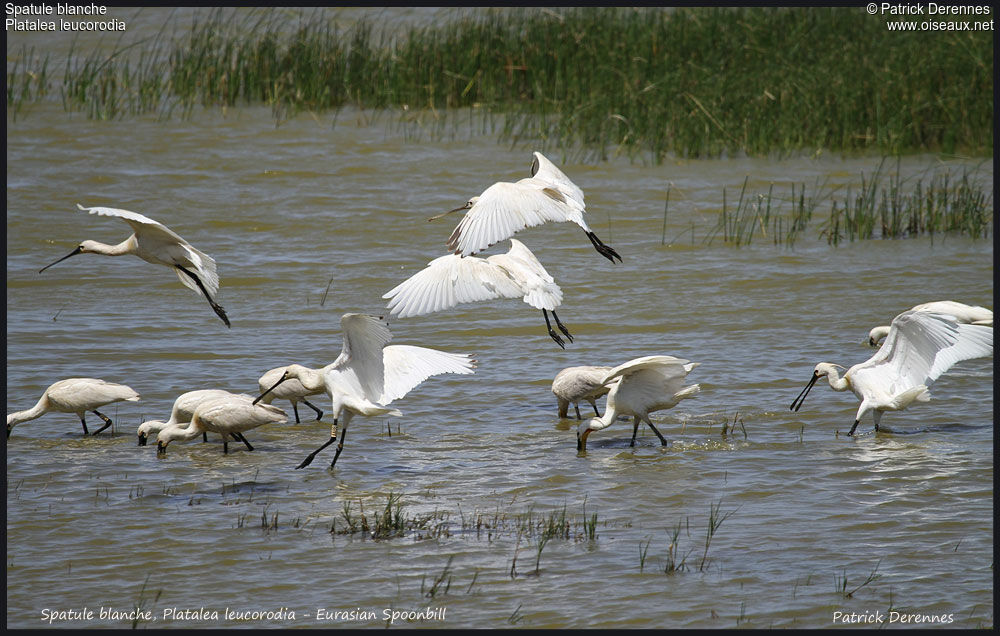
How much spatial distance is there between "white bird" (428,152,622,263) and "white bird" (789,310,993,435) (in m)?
1.82

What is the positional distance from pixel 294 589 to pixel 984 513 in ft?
10.2

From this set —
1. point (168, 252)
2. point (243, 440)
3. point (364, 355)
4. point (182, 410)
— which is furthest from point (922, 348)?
point (168, 252)

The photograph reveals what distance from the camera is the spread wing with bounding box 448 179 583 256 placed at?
22.9ft

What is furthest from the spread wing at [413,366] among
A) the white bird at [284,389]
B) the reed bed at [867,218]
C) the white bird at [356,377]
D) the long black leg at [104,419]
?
the reed bed at [867,218]

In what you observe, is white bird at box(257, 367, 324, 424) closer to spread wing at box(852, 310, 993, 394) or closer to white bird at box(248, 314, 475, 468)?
white bird at box(248, 314, 475, 468)

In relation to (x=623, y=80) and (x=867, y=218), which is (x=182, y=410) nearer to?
(x=867, y=218)

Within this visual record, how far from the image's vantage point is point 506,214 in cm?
723

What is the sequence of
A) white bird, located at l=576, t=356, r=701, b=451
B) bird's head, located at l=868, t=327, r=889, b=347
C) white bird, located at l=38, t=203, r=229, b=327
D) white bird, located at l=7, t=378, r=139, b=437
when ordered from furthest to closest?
bird's head, located at l=868, t=327, r=889, b=347
white bird, located at l=38, t=203, r=229, b=327
white bird, located at l=7, t=378, r=139, b=437
white bird, located at l=576, t=356, r=701, b=451

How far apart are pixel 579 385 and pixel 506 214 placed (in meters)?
1.08

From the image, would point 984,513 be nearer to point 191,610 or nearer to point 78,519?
point 191,610

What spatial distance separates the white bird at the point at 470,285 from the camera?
7355 millimetres

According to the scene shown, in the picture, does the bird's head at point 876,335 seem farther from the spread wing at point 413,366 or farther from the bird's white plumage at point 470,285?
the spread wing at point 413,366

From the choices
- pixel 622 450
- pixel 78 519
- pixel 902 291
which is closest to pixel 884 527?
pixel 622 450

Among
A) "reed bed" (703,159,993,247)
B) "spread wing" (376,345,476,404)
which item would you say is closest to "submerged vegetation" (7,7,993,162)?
"reed bed" (703,159,993,247)
